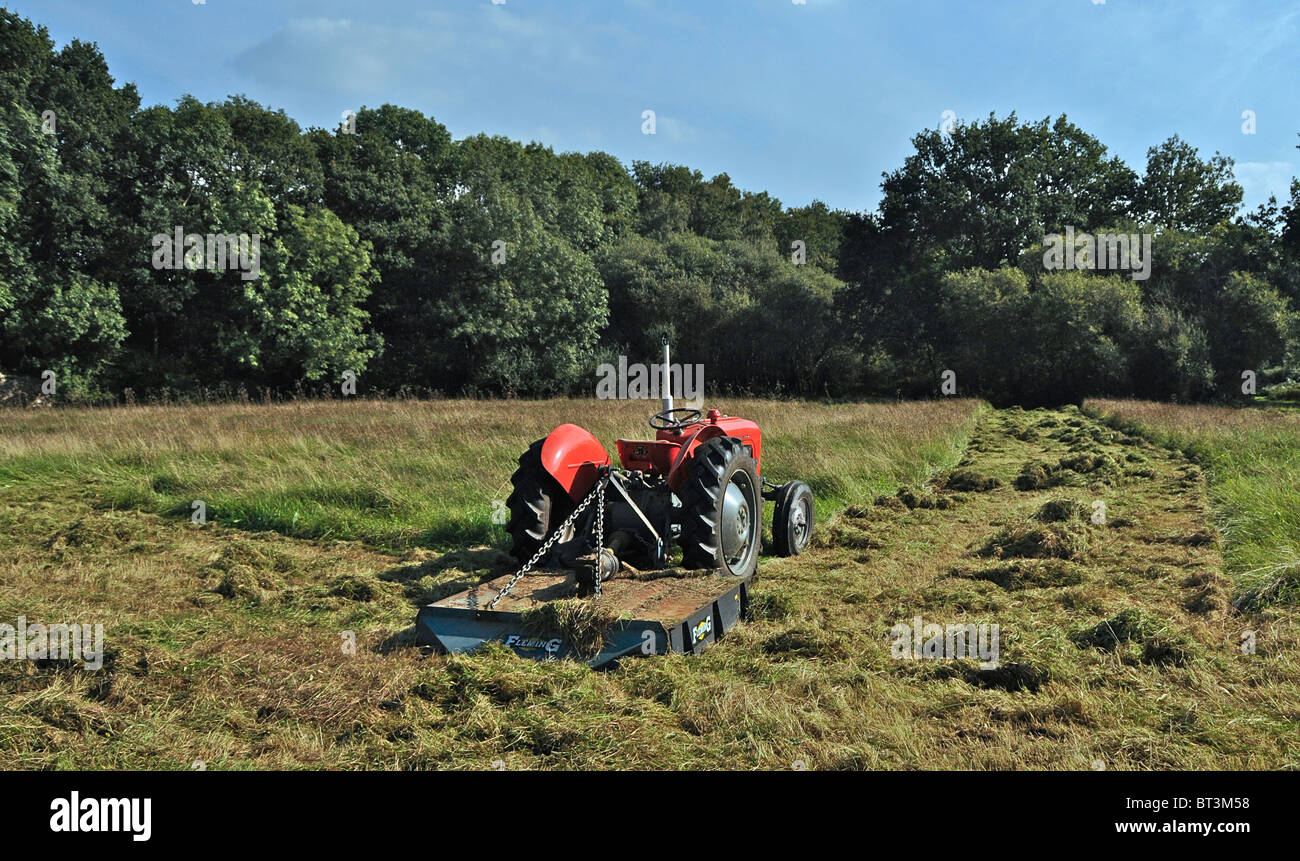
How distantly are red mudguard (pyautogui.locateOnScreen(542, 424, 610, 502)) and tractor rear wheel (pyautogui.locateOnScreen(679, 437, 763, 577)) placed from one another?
76 centimetres

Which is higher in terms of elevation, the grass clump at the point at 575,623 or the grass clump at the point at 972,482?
the grass clump at the point at 972,482

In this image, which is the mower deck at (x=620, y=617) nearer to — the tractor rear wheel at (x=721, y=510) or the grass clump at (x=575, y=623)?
the grass clump at (x=575, y=623)

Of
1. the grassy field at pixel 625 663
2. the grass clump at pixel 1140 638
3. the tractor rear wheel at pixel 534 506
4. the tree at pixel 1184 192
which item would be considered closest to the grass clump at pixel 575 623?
the grassy field at pixel 625 663

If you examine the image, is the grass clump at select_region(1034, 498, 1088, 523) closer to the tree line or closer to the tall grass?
the tall grass

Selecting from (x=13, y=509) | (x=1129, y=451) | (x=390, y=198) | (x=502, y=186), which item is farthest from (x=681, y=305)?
(x=13, y=509)

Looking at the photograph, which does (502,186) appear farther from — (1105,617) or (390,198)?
(1105,617)

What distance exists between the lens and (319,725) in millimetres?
3662

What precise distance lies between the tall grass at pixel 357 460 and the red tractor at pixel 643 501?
1996 mm

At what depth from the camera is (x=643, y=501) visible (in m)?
5.89

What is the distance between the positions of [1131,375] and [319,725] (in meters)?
27.9

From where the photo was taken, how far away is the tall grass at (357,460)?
851 cm

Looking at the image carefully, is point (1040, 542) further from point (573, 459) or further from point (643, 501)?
point (573, 459)

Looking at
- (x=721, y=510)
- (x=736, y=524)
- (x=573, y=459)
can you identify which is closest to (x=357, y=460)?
(x=573, y=459)

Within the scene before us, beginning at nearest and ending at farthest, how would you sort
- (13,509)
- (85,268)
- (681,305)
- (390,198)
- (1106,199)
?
(13,509) → (85,268) → (390,198) → (681,305) → (1106,199)
